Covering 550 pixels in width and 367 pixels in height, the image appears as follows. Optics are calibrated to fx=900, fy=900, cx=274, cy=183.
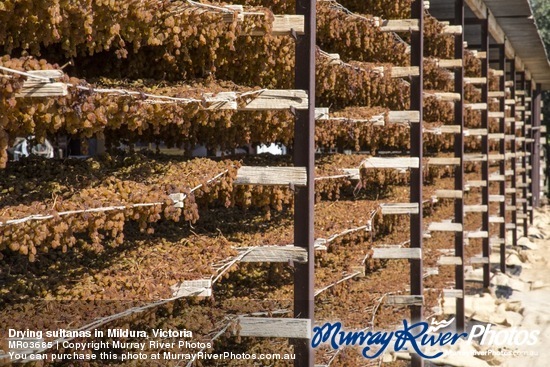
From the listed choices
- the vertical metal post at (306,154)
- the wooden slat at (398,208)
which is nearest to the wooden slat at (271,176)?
the vertical metal post at (306,154)

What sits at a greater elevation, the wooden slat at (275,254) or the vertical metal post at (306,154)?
the vertical metal post at (306,154)

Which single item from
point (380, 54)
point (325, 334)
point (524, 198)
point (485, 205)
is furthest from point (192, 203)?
point (524, 198)

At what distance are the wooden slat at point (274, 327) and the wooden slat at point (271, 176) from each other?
91 cm

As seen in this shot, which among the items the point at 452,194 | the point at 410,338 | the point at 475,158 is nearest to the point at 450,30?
the point at 452,194

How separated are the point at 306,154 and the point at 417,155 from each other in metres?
3.94

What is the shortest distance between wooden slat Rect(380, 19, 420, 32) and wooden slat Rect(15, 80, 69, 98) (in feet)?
17.5

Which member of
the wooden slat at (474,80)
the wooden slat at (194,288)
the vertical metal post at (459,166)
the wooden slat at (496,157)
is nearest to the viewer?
the wooden slat at (194,288)

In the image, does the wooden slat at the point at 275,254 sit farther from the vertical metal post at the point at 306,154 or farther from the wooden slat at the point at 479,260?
the wooden slat at the point at 479,260

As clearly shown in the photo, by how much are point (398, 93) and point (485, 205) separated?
5.24 metres

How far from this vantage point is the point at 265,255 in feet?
19.3

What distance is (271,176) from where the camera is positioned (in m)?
5.78

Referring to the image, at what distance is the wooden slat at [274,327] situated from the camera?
19.3 ft

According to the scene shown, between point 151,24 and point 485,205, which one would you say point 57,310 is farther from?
point 485,205

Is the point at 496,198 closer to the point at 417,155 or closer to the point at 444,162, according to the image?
the point at 444,162
